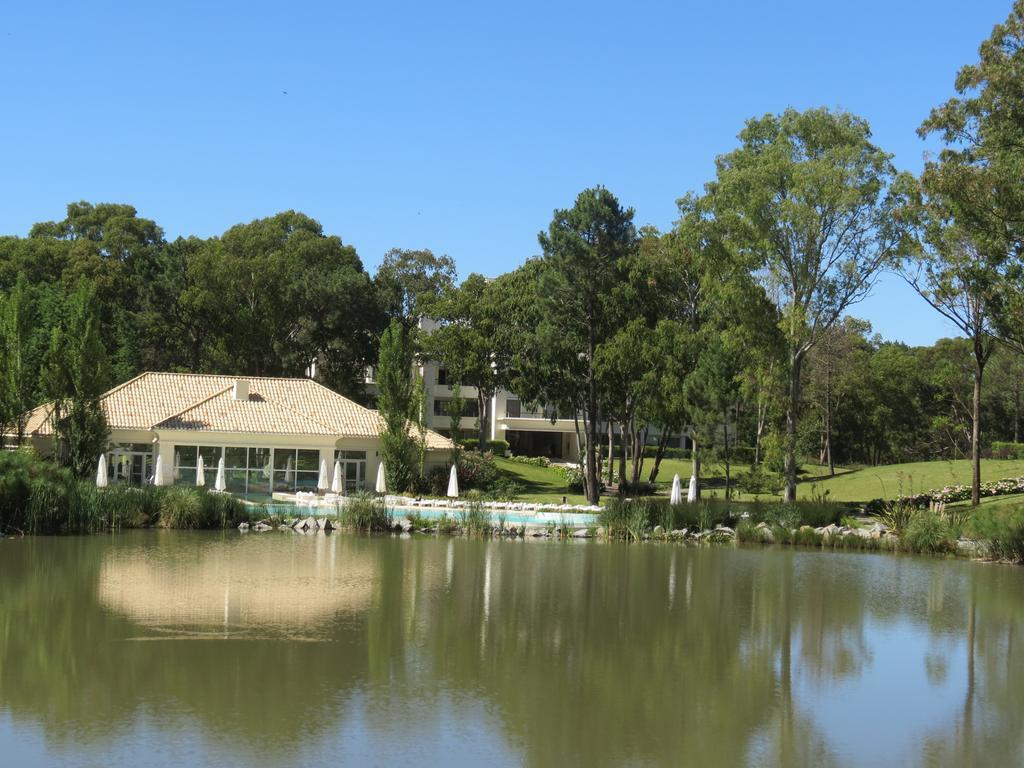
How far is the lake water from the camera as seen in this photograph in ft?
Result: 32.1

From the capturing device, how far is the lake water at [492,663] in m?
9.77

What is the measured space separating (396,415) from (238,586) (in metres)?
19.5

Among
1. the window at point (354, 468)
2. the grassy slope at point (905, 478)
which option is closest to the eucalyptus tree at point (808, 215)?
the grassy slope at point (905, 478)

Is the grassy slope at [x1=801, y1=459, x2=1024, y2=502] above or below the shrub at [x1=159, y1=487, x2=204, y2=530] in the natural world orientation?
above

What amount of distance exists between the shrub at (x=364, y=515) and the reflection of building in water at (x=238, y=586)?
4.12 meters

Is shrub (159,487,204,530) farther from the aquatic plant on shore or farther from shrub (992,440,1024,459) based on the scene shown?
shrub (992,440,1024,459)

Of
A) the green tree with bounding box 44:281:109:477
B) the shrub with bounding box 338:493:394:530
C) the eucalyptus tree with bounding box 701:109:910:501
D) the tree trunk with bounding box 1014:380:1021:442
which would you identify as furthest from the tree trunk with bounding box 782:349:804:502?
the tree trunk with bounding box 1014:380:1021:442

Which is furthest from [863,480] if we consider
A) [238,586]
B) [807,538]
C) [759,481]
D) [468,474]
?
[238,586]

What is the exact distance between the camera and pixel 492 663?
1309 cm

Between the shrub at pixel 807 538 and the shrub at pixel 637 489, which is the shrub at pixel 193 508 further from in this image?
the shrub at pixel 637 489

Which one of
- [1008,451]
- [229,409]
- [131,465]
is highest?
[229,409]

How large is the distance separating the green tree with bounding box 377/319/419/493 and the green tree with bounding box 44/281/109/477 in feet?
30.2

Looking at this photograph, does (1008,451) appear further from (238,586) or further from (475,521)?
(238,586)

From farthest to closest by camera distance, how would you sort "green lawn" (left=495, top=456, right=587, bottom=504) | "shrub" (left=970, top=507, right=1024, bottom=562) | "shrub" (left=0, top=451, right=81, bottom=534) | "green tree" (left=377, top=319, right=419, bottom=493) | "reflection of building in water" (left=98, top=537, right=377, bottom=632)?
"green lawn" (left=495, top=456, right=587, bottom=504) → "green tree" (left=377, top=319, right=419, bottom=493) → "shrub" (left=0, top=451, right=81, bottom=534) → "shrub" (left=970, top=507, right=1024, bottom=562) → "reflection of building in water" (left=98, top=537, right=377, bottom=632)
